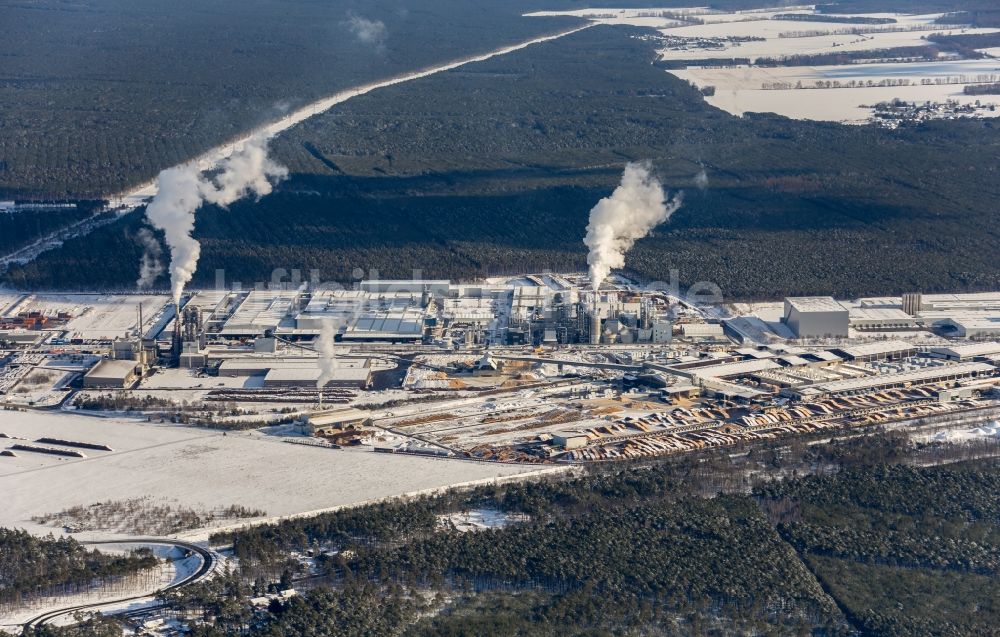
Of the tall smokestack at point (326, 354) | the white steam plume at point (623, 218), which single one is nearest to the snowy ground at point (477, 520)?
the tall smokestack at point (326, 354)

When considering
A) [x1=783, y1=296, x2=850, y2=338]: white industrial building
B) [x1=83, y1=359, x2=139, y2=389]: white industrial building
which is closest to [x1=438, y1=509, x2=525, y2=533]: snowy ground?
[x1=83, y1=359, x2=139, y2=389]: white industrial building

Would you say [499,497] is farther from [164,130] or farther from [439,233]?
[164,130]

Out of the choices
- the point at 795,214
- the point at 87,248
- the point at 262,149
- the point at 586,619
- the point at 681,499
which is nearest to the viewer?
the point at 586,619

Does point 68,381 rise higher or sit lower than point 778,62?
lower

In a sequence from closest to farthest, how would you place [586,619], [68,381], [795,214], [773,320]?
[586,619] < [68,381] < [773,320] < [795,214]

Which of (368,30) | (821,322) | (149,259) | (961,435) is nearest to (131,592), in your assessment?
(961,435)

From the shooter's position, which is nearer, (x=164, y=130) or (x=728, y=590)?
(x=728, y=590)

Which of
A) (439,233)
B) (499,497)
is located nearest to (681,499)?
(499,497)

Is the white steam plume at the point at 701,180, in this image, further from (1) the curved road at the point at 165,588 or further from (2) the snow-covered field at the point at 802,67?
(1) the curved road at the point at 165,588
